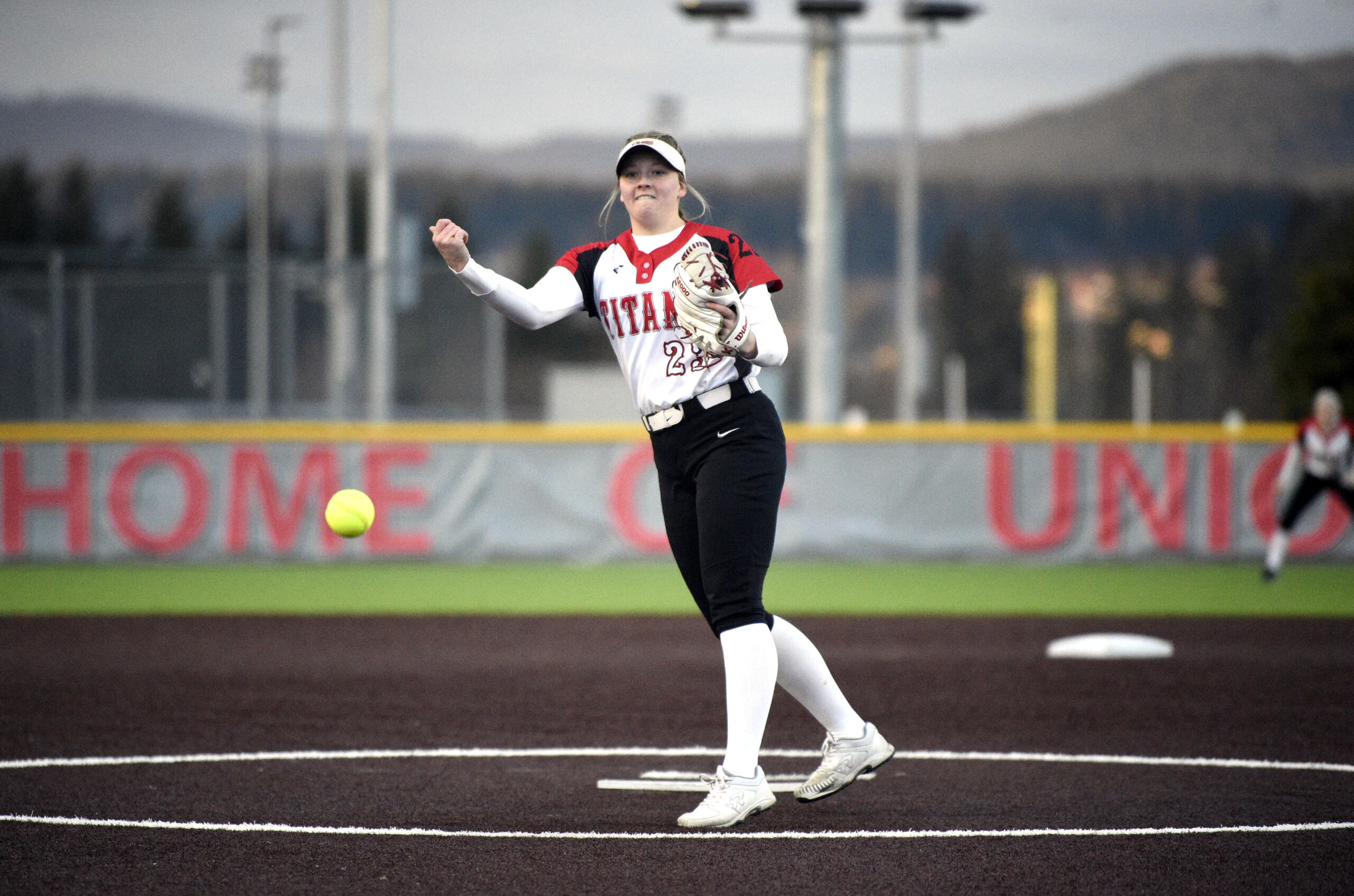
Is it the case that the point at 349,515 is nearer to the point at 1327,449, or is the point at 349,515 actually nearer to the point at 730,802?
the point at 730,802

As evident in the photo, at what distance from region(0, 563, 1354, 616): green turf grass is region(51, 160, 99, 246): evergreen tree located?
66657mm

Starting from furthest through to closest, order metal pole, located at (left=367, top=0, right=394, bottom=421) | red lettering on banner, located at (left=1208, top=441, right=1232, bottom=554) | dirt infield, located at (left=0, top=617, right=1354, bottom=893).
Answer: metal pole, located at (left=367, top=0, right=394, bottom=421)
red lettering on banner, located at (left=1208, top=441, right=1232, bottom=554)
dirt infield, located at (left=0, top=617, right=1354, bottom=893)

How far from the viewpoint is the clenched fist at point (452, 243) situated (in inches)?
233

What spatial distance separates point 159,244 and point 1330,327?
57206mm

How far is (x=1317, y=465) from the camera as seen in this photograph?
16734mm

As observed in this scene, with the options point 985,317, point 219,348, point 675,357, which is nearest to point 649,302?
point 675,357

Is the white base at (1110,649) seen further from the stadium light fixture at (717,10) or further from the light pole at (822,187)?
the stadium light fixture at (717,10)

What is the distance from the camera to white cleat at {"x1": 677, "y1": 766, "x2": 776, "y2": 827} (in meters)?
5.93

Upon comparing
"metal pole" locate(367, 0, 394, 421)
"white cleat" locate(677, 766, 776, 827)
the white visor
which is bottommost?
"white cleat" locate(677, 766, 776, 827)

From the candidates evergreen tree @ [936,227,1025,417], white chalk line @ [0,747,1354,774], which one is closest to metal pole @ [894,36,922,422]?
white chalk line @ [0,747,1354,774]

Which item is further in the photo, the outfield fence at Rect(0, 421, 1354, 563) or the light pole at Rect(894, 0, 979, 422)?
the light pole at Rect(894, 0, 979, 422)

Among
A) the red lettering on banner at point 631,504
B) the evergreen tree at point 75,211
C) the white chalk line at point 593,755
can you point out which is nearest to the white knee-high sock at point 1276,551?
the red lettering on banner at point 631,504

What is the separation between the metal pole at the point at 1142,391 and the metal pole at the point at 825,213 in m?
4.58

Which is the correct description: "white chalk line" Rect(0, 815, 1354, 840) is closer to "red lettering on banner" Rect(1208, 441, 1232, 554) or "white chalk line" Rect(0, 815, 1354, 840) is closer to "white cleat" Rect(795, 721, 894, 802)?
"white cleat" Rect(795, 721, 894, 802)
